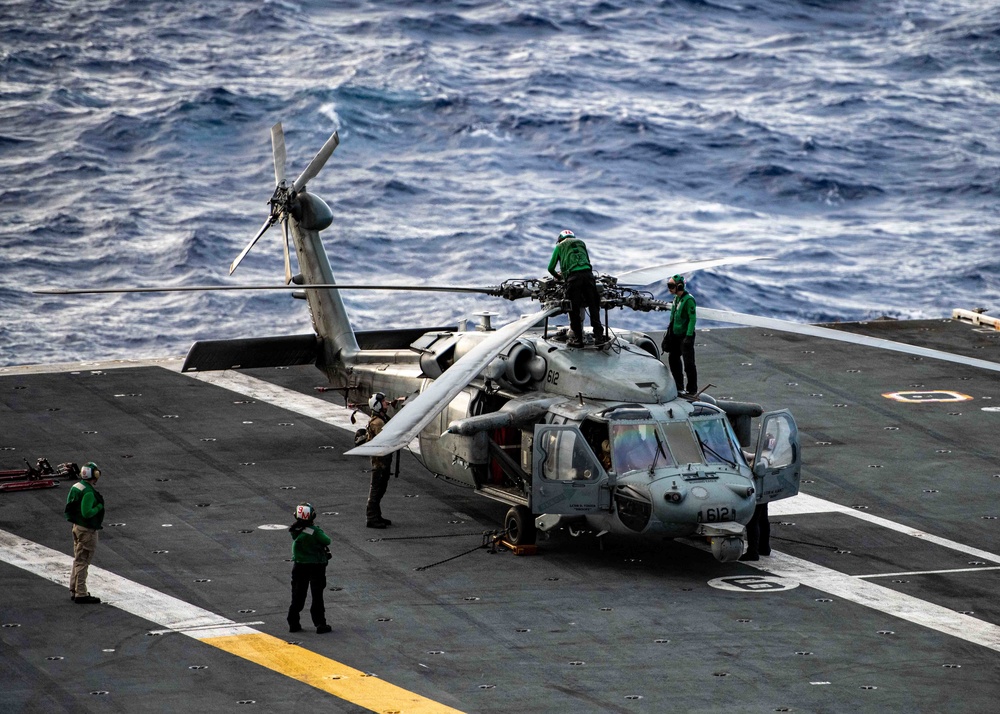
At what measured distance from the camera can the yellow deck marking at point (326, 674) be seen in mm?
15852

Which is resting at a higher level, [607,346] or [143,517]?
[607,346]

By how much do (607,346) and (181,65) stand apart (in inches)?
2296

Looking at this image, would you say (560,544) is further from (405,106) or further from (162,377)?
(405,106)

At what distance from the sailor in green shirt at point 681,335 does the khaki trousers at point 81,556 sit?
10900mm

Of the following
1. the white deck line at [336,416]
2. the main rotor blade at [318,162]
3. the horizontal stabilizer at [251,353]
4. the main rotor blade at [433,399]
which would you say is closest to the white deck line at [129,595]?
the main rotor blade at [433,399]

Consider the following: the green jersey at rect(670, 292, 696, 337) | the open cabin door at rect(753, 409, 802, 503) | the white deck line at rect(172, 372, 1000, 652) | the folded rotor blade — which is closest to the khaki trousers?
the folded rotor blade

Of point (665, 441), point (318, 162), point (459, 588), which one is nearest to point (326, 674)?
point (459, 588)

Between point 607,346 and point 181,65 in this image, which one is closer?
point 607,346

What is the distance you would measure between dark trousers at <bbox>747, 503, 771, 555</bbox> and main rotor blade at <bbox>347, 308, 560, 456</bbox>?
4143mm

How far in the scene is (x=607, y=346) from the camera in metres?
22.3

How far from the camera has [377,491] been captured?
22484mm

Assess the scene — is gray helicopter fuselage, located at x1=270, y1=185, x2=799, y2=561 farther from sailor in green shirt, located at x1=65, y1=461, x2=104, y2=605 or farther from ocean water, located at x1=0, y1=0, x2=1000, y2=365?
ocean water, located at x1=0, y1=0, x2=1000, y2=365

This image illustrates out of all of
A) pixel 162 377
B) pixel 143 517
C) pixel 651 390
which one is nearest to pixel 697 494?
pixel 651 390

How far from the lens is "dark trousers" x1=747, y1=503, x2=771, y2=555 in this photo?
2123 cm
